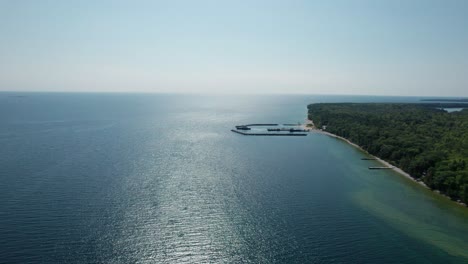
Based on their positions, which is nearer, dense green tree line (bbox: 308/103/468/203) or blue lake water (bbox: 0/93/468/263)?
blue lake water (bbox: 0/93/468/263)

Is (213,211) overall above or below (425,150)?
below

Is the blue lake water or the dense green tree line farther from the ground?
the dense green tree line

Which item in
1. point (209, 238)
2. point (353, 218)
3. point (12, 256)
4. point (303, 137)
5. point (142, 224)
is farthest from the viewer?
point (303, 137)

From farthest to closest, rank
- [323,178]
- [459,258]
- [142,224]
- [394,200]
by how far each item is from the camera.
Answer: [323,178] → [394,200] → [142,224] → [459,258]

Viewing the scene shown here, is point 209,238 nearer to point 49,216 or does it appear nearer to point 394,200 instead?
point 49,216

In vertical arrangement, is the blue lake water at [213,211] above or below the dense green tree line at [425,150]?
below

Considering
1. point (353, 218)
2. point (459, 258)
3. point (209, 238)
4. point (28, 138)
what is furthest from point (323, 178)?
point (28, 138)

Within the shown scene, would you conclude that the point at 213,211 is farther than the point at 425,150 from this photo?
No

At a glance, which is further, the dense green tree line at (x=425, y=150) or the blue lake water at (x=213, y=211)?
the dense green tree line at (x=425, y=150)
